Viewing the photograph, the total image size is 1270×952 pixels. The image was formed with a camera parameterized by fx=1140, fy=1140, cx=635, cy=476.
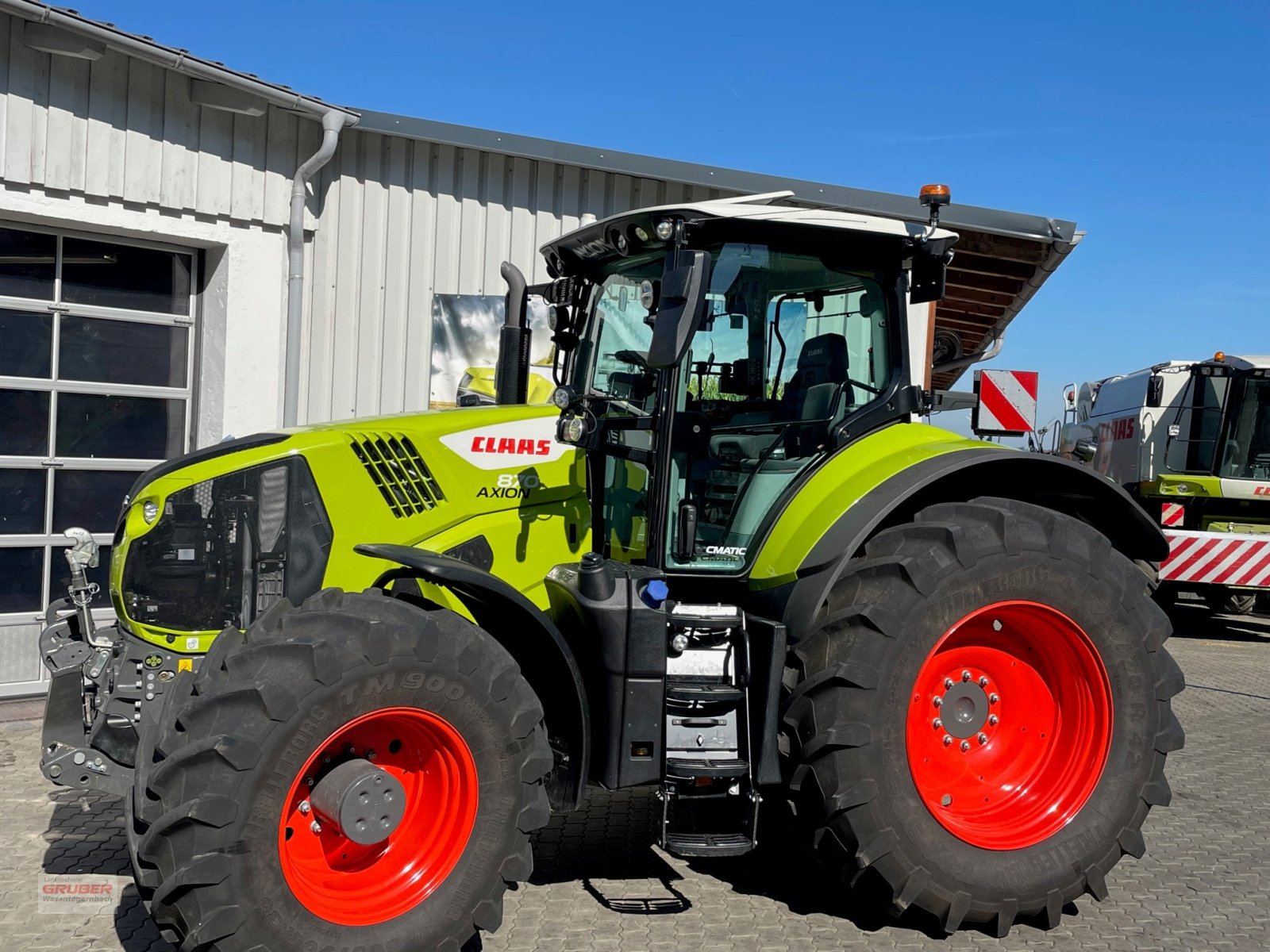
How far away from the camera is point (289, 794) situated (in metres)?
3.27

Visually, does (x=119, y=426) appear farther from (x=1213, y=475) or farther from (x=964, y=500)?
(x=1213, y=475)

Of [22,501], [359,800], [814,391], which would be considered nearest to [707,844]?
[359,800]

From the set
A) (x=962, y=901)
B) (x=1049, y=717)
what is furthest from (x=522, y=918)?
(x=1049, y=717)

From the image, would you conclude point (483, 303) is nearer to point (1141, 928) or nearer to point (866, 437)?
point (866, 437)

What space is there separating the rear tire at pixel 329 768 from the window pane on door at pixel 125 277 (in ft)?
15.1

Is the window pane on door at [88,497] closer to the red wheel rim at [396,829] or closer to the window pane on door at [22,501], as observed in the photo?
the window pane on door at [22,501]

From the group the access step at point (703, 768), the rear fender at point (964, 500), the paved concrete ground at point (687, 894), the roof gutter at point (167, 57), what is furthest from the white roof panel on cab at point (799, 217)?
the roof gutter at point (167, 57)

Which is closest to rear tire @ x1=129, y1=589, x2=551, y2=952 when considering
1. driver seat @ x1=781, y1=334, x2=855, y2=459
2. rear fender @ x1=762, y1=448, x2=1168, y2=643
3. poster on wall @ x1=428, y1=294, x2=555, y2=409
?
rear fender @ x1=762, y1=448, x2=1168, y2=643

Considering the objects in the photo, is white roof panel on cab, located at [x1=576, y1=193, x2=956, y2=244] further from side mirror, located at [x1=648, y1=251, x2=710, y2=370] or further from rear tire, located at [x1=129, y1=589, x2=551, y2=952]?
rear tire, located at [x1=129, y1=589, x2=551, y2=952]

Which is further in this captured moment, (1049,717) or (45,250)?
(45,250)

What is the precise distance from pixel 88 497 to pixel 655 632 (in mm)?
4972

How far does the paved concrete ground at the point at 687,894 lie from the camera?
3891mm

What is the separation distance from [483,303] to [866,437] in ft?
14.8

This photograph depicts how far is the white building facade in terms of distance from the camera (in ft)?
22.6
